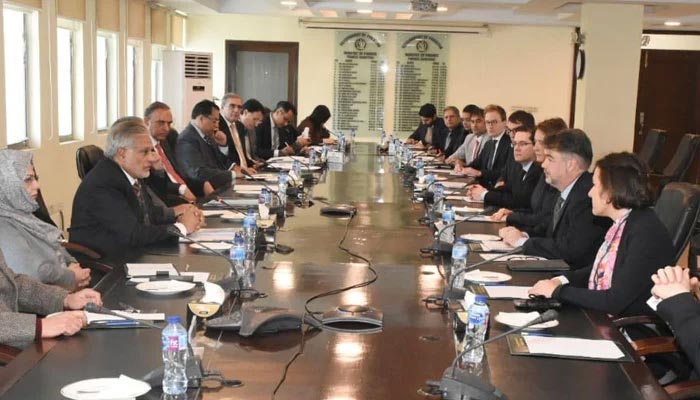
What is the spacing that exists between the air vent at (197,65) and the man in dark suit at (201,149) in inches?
172

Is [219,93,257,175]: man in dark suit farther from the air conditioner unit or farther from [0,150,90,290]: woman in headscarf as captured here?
[0,150,90,290]: woman in headscarf

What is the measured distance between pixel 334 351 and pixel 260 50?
1097 cm

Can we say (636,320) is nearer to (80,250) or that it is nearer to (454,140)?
(80,250)

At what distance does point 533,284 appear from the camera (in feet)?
10.1

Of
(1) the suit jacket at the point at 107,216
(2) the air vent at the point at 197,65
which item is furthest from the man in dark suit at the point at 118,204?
(2) the air vent at the point at 197,65

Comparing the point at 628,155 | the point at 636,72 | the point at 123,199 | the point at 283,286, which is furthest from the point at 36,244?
the point at 636,72

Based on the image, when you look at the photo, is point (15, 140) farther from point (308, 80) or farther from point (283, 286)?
point (308, 80)

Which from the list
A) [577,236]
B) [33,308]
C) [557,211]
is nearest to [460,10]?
[557,211]

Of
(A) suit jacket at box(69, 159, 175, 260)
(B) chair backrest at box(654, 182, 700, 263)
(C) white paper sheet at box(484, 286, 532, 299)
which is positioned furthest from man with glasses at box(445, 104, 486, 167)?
(C) white paper sheet at box(484, 286, 532, 299)

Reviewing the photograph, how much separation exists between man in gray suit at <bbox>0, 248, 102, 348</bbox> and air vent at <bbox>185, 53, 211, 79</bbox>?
8.43 meters

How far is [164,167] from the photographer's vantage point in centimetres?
590

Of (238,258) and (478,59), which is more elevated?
(478,59)

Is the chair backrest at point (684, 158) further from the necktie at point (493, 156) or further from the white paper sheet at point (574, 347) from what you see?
the white paper sheet at point (574, 347)

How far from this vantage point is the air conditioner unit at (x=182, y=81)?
10945 mm
